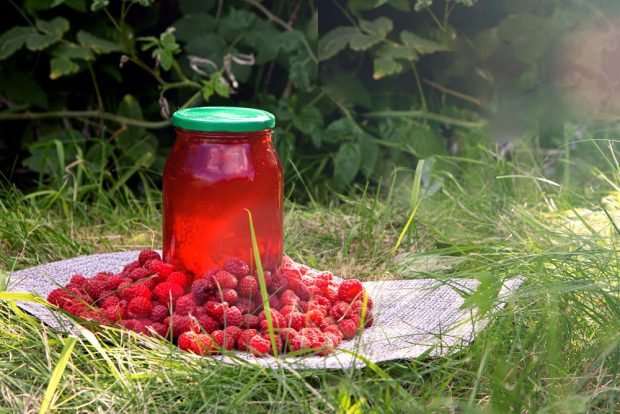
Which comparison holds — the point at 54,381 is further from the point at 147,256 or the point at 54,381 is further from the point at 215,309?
the point at 147,256

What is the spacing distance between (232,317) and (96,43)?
1.36 m

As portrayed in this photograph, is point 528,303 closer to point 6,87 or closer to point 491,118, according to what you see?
point 491,118

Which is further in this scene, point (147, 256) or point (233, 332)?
point (147, 256)

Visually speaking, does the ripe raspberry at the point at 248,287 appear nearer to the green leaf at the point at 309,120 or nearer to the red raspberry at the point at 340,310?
the red raspberry at the point at 340,310

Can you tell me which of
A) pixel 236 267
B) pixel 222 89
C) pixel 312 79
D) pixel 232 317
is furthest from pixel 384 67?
pixel 232 317

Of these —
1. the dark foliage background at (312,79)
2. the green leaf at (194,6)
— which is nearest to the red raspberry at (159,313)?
the dark foliage background at (312,79)

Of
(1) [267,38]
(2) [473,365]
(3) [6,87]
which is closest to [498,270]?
(2) [473,365]

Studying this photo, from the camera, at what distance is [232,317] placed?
1.62m

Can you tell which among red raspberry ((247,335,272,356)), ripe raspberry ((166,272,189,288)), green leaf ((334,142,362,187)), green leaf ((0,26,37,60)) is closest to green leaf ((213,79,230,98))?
green leaf ((334,142,362,187))

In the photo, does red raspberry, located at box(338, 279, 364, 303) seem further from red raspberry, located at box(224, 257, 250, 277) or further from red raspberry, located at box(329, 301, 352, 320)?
red raspberry, located at box(224, 257, 250, 277)

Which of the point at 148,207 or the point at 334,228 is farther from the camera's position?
the point at 148,207

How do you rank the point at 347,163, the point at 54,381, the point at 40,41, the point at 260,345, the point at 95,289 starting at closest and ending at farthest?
the point at 54,381, the point at 260,345, the point at 95,289, the point at 40,41, the point at 347,163

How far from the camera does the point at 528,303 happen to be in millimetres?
1620

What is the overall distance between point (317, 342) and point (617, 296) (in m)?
0.49
